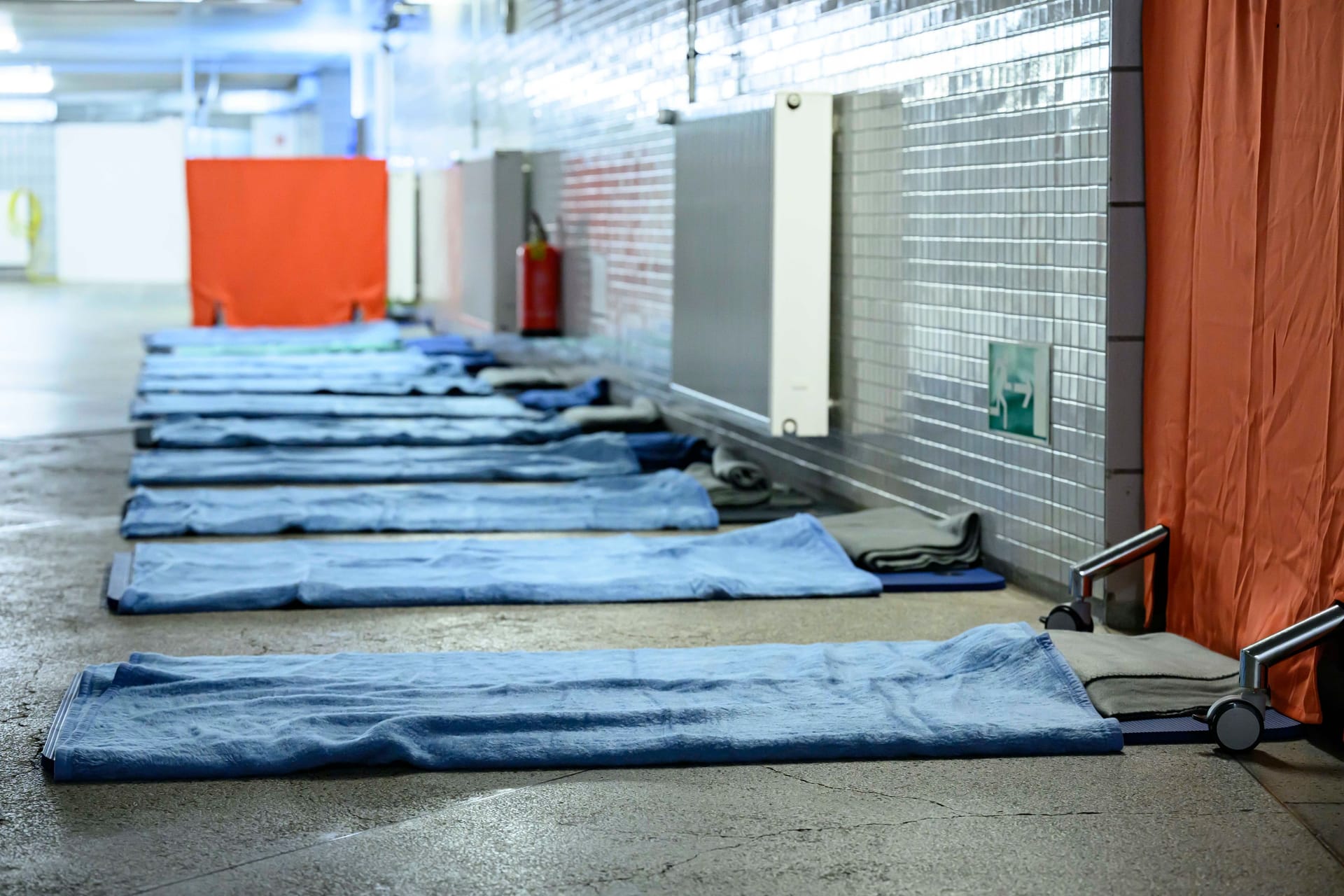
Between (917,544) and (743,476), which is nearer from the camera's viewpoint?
(917,544)

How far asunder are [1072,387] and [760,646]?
1007 millimetres

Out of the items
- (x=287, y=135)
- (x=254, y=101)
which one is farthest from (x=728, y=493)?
(x=287, y=135)

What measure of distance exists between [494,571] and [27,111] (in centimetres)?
2523

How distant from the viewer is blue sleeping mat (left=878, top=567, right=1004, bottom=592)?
3967 millimetres

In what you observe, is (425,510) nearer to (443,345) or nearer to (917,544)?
(917,544)

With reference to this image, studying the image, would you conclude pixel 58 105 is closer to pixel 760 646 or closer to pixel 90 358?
pixel 90 358

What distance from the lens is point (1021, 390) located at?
12.8 ft

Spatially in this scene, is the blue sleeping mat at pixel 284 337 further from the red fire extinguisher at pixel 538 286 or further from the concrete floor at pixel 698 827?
the concrete floor at pixel 698 827

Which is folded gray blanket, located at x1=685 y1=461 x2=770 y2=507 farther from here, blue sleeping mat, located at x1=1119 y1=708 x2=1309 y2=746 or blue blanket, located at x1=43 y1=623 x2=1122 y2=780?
Answer: blue sleeping mat, located at x1=1119 y1=708 x2=1309 y2=746

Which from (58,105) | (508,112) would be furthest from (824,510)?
(58,105)

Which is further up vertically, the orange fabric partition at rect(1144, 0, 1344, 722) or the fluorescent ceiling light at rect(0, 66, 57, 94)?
the fluorescent ceiling light at rect(0, 66, 57, 94)

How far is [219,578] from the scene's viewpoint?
402 centimetres

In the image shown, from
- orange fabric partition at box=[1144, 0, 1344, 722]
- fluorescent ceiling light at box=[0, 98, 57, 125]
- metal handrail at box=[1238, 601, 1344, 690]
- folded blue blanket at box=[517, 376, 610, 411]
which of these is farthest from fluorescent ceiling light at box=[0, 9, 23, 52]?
metal handrail at box=[1238, 601, 1344, 690]

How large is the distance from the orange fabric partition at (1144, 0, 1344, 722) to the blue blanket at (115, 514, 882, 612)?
0.97 m
